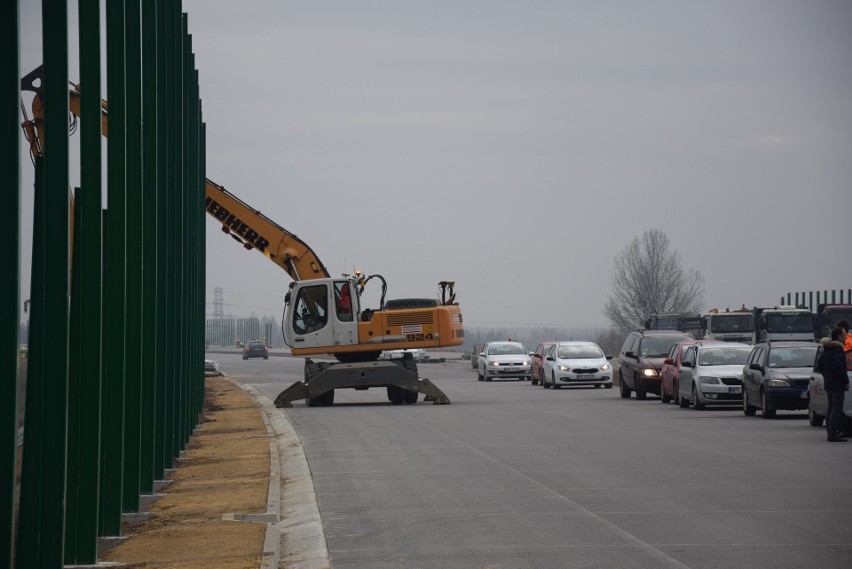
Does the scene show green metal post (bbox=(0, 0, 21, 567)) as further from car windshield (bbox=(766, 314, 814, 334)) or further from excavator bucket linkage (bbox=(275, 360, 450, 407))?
car windshield (bbox=(766, 314, 814, 334))

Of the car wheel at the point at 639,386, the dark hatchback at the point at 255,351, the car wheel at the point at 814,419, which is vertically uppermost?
the dark hatchback at the point at 255,351

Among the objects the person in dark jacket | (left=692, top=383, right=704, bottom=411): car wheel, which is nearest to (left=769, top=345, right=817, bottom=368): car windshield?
(left=692, top=383, right=704, bottom=411): car wheel

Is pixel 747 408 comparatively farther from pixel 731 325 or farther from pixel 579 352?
pixel 731 325

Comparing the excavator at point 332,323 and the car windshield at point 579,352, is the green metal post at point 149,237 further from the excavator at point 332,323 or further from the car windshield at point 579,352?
the car windshield at point 579,352

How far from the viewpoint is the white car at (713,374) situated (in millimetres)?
29875

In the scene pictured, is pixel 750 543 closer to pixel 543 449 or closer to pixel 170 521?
pixel 170 521

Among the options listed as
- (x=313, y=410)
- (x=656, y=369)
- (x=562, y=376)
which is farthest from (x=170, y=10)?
(x=562, y=376)

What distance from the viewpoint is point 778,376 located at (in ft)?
85.1

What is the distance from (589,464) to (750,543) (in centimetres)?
684

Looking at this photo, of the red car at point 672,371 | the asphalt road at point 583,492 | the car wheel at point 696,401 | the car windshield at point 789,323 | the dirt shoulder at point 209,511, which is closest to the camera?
the asphalt road at point 583,492

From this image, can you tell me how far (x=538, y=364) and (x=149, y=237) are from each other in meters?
32.7

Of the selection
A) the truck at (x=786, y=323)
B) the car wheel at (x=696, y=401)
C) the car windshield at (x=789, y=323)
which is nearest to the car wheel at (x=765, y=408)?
the car wheel at (x=696, y=401)

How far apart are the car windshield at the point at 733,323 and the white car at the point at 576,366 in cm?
1570

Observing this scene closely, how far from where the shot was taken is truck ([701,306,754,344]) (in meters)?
57.8
